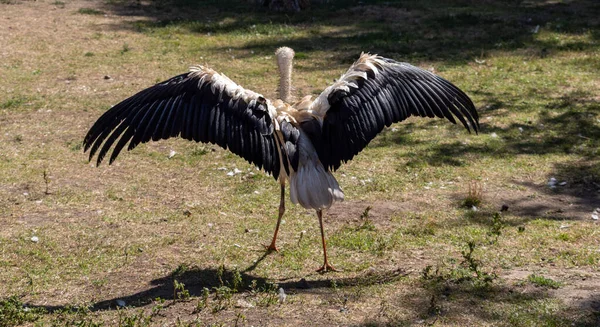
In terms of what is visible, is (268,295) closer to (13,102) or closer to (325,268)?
(325,268)

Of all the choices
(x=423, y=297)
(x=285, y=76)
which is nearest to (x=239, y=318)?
(x=423, y=297)

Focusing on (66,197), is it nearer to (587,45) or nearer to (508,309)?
(508,309)

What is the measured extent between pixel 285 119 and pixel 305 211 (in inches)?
65.6

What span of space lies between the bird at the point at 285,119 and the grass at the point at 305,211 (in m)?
0.90

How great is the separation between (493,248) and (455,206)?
1103 millimetres

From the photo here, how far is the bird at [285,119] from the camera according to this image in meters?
6.54

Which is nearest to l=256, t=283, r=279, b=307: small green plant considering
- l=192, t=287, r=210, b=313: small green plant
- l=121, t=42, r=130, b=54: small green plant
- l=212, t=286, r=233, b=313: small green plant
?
l=212, t=286, r=233, b=313: small green plant

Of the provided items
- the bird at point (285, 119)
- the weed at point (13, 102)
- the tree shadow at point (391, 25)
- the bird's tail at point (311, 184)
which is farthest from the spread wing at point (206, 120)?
the tree shadow at point (391, 25)

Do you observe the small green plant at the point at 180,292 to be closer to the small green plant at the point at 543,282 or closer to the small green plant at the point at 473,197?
the small green plant at the point at 543,282

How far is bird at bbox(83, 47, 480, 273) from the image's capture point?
6535 mm

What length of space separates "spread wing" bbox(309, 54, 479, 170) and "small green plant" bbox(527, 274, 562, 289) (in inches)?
54.9

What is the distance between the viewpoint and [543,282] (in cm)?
625

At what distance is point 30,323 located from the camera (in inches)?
222

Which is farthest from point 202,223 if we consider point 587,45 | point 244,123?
point 587,45
